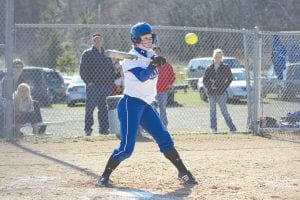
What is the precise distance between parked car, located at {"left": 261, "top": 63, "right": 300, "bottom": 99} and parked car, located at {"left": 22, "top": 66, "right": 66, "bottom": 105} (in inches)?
268

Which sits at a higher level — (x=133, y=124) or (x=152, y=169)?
(x=133, y=124)

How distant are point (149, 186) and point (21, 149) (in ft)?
12.9

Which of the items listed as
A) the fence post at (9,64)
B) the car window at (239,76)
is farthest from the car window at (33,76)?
the car window at (239,76)

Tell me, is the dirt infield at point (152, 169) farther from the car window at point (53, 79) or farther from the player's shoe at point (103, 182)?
the car window at point (53, 79)

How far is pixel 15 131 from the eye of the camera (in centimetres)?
1182

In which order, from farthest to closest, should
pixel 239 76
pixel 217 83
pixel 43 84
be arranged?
pixel 239 76
pixel 43 84
pixel 217 83

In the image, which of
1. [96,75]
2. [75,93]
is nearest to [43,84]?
[75,93]

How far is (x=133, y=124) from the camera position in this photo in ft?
24.4

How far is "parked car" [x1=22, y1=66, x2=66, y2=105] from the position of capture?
760 inches

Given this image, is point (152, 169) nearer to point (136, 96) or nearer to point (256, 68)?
point (136, 96)

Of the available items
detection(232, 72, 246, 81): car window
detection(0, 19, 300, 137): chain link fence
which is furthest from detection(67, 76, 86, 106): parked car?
detection(232, 72, 246, 81): car window

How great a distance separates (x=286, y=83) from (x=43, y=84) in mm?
9044

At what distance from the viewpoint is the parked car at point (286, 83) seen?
43.6ft

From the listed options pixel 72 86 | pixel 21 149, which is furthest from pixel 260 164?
pixel 72 86
